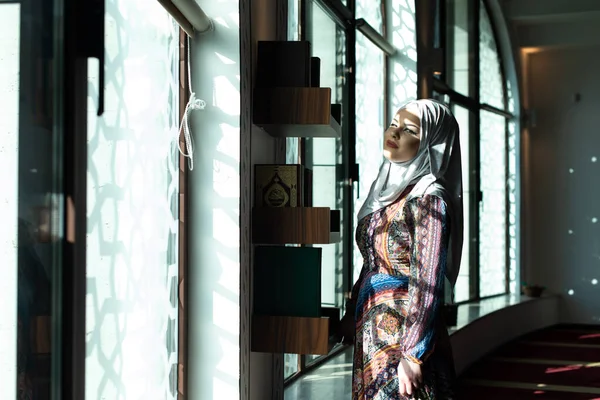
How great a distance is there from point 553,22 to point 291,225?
7.94m

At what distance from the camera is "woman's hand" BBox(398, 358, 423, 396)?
88.2 inches

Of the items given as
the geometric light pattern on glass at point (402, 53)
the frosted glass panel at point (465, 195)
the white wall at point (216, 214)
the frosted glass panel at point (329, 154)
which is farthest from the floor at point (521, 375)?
the geometric light pattern on glass at point (402, 53)

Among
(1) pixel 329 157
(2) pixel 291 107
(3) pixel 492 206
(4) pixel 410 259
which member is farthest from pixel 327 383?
(3) pixel 492 206

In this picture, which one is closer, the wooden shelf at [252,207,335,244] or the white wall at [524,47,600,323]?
the wooden shelf at [252,207,335,244]

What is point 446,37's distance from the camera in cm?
765

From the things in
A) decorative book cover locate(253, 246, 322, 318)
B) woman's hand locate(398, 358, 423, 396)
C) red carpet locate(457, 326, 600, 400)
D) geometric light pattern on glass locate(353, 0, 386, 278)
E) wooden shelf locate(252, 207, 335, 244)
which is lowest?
red carpet locate(457, 326, 600, 400)

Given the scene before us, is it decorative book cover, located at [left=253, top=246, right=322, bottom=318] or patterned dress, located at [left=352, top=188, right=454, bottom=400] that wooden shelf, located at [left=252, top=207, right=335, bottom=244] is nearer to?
decorative book cover, located at [left=253, top=246, right=322, bottom=318]

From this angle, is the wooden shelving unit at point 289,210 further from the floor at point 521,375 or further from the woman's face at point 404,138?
the floor at point 521,375

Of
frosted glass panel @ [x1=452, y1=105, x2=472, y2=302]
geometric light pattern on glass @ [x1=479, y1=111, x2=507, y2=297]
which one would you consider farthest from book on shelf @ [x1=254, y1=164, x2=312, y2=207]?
geometric light pattern on glass @ [x1=479, y1=111, x2=507, y2=297]

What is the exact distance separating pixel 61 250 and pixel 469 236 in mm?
7071

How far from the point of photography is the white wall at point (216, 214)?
94.7 inches

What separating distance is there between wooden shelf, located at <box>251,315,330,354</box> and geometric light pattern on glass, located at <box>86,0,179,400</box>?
295 mm

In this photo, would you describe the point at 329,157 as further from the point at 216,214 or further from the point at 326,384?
the point at 216,214

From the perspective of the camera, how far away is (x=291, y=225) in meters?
2.54
